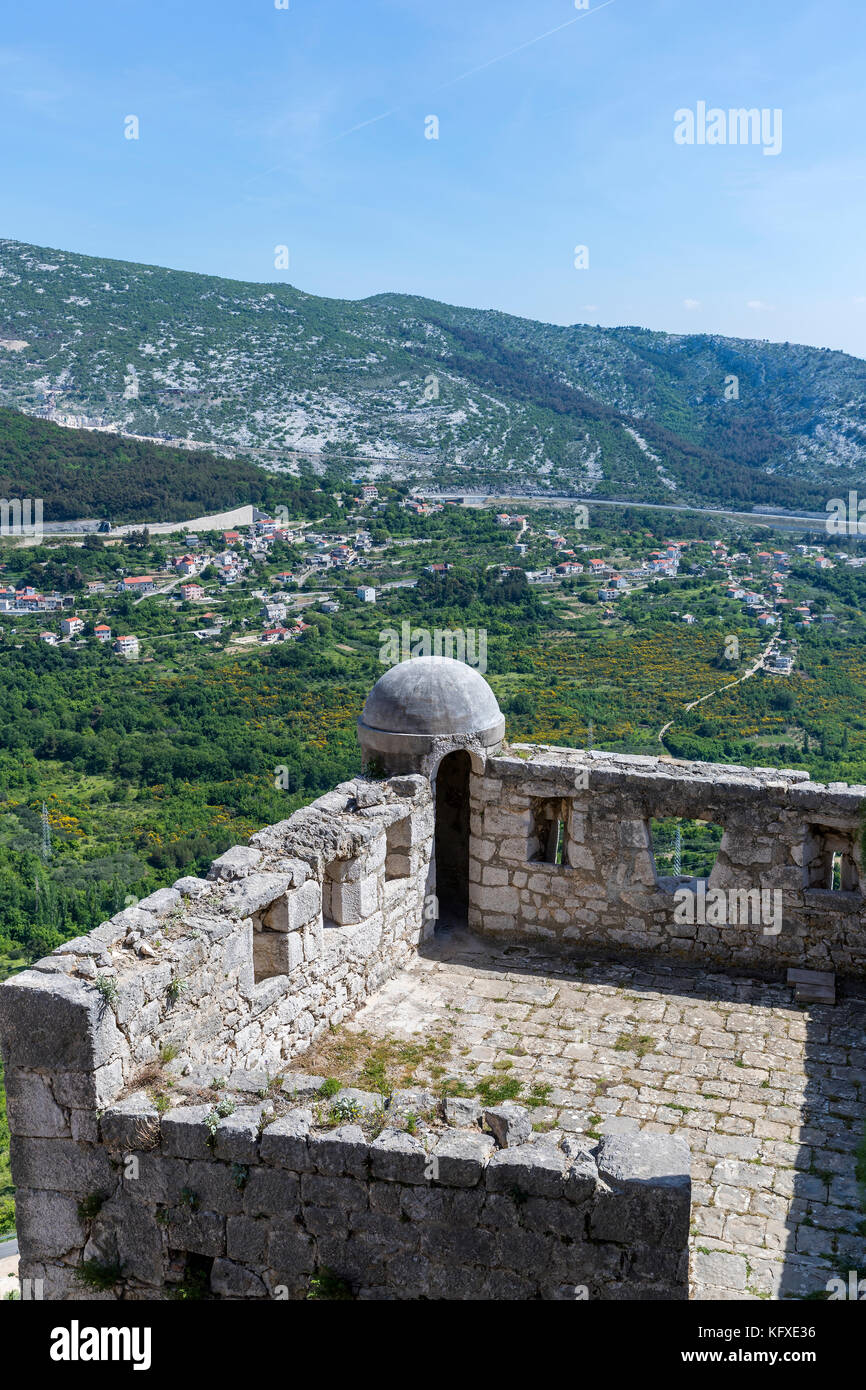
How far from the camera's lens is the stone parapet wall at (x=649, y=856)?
8789 mm

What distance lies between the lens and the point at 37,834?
33906 millimetres

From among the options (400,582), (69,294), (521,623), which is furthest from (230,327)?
(521,623)

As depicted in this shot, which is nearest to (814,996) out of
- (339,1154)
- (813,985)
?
(813,985)

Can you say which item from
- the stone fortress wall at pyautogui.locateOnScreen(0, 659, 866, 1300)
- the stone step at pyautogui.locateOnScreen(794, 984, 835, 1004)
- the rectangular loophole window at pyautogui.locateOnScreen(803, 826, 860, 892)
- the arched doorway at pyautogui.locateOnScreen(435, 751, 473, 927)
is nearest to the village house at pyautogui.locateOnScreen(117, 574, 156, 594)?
the arched doorway at pyautogui.locateOnScreen(435, 751, 473, 927)

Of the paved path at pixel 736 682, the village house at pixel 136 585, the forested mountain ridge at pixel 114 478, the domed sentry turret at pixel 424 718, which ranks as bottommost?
the paved path at pixel 736 682

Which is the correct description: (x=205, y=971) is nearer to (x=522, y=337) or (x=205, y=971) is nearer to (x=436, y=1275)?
(x=436, y=1275)

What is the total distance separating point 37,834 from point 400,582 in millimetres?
21650

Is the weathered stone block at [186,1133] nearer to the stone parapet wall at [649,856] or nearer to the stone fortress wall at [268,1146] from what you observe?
the stone fortress wall at [268,1146]

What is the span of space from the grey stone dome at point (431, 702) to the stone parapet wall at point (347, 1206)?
165 inches

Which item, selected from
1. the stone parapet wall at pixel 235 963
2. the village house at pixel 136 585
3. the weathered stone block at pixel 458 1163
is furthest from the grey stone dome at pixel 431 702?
the village house at pixel 136 585

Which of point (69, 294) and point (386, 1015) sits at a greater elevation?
point (69, 294)

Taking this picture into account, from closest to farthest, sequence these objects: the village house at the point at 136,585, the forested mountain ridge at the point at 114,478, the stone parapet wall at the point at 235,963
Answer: the stone parapet wall at the point at 235,963
the village house at the point at 136,585
the forested mountain ridge at the point at 114,478

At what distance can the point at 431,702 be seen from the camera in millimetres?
9156

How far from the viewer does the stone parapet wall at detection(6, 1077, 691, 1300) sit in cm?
451
